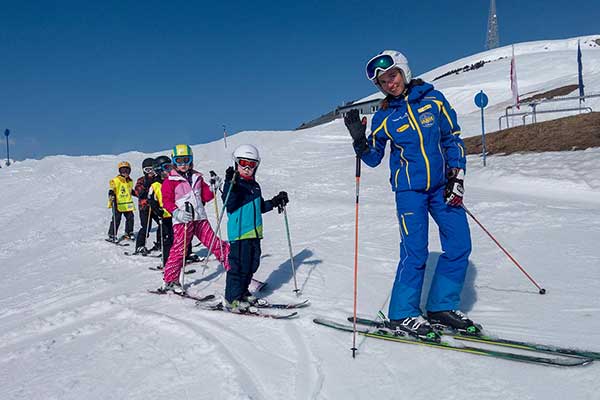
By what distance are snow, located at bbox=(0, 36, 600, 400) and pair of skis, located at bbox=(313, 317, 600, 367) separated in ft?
0.22

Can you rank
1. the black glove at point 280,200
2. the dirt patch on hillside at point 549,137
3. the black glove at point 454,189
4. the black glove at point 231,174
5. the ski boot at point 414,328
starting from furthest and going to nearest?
the dirt patch on hillside at point 549,137, the black glove at point 280,200, the black glove at point 231,174, the black glove at point 454,189, the ski boot at point 414,328

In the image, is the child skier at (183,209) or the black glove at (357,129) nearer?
the black glove at (357,129)

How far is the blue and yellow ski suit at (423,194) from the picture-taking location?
4.09m

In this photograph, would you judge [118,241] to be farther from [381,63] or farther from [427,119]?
[427,119]

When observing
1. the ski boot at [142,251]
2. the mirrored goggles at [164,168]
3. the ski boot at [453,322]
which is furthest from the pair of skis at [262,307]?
the ski boot at [142,251]

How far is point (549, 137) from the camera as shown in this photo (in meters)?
15.0

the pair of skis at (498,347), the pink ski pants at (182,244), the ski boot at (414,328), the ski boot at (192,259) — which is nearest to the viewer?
the pair of skis at (498,347)

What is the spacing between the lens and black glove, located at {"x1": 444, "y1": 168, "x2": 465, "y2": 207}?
160 inches

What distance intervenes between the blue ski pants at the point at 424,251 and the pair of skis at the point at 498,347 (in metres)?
0.25

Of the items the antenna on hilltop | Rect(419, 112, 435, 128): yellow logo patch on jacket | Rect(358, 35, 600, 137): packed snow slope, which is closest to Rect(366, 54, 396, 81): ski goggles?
Rect(419, 112, 435, 128): yellow logo patch on jacket

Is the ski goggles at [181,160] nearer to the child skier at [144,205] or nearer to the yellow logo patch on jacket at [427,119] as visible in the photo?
the child skier at [144,205]

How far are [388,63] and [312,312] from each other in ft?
8.74

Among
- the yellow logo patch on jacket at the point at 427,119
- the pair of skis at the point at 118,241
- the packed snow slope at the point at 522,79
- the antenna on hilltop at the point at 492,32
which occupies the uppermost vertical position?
A: the antenna on hilltop at the point at 492,32

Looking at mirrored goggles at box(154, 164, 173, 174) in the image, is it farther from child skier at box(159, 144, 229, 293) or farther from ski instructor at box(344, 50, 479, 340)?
ski instructor at box(344, 50, 479, 340)
